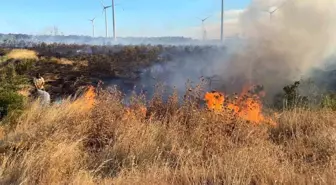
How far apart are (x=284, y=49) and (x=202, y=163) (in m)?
23.0

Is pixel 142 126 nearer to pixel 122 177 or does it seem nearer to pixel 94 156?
pixel 94 156

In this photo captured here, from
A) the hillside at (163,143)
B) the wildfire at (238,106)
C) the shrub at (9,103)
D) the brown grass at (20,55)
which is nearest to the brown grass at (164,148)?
the hillside at (163,143)

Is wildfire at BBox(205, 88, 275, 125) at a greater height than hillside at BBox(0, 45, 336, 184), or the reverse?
wildfire at BBox(205, 88, 275, 125)

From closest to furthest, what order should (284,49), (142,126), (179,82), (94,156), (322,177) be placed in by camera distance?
(322,177) → (94,156) → (142,126) → (284,49) → (179,82)

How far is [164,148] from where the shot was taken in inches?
271

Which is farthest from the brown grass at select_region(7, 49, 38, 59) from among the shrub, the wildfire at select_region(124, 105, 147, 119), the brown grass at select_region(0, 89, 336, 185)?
the wildfire at select_region(124, 105, 147, 119)

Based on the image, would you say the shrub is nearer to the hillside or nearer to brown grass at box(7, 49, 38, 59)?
the hillside

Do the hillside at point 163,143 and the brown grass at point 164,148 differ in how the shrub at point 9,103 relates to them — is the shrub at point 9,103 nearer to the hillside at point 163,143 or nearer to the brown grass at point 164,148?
the hillside at point 163,143

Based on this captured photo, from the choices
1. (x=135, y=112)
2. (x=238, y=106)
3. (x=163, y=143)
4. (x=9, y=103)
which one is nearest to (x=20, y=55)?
(x=9, y=103)

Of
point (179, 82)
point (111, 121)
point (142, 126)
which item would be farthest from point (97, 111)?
point (179, 82)

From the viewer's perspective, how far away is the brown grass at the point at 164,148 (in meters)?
5.30

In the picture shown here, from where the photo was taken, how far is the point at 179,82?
31984mm

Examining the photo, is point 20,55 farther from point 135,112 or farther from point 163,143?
point 163,143

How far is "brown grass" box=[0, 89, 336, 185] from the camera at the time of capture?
17.4 feet
